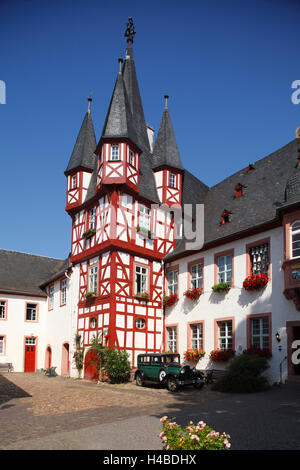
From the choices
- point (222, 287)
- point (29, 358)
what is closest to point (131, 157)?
point (222, 287)

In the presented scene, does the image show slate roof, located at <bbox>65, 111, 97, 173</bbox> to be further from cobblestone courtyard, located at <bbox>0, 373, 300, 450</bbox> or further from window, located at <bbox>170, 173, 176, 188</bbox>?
cobblestone courtyard, located at <bbox>0, 373, 300, 450</bbox>

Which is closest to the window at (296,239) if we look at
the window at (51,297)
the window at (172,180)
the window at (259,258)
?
the window at (259,258)

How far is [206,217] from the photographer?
2634cm

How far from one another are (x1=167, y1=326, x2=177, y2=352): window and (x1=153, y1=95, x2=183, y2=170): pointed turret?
1025cm

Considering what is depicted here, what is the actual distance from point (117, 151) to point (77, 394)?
46.1 ft

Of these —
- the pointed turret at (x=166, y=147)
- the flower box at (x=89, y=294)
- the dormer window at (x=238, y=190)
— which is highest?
the pointed turret at (x=166, y=147)

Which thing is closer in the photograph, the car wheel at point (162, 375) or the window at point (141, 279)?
the car wheel at point (162, 375)

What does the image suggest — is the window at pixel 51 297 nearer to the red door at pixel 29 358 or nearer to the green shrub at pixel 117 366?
the red door at pixel 29 358

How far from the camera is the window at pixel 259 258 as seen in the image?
65.3 ft

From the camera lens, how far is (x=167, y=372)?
19.2 m

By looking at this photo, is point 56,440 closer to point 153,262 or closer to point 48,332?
point 153,262

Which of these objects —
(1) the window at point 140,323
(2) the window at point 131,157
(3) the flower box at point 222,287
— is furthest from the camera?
(2) the window at point 131,157

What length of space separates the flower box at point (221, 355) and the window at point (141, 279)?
6.01 meters

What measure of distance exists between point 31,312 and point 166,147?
640 inches
